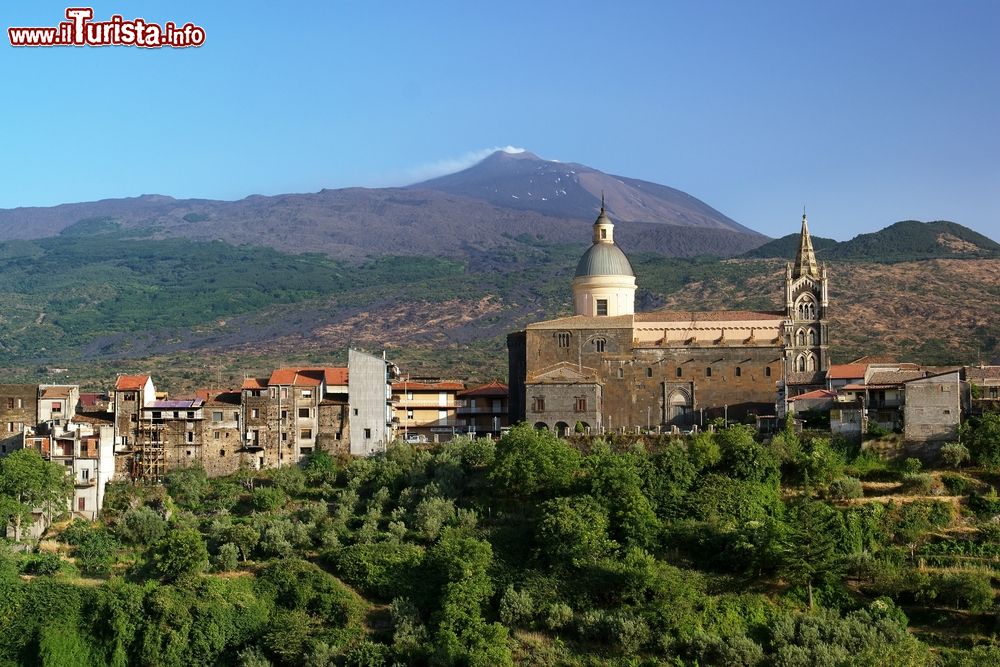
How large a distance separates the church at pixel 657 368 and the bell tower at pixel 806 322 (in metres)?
0.07

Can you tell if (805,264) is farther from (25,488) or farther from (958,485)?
(25,488)

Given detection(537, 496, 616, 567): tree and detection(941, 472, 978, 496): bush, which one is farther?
detection(941, 472, 978, 496): bush

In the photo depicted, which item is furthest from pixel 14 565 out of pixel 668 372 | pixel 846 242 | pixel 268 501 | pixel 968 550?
pixel 846 242

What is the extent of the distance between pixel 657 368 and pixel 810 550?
19.2m

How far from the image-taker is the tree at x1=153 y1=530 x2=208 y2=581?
55.6 m

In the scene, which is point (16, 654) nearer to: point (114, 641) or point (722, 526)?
point (114, 641)

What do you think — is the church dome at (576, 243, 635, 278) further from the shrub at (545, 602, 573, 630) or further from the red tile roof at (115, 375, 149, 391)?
the shrub at (545, 602, 573, 630)


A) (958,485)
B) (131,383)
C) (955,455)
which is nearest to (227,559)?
(131,383)

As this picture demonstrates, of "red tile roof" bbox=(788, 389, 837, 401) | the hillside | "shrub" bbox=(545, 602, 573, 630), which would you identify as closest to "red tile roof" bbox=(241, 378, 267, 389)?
the hillside

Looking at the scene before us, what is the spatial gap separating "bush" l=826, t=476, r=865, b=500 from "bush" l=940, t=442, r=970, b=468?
400 cm

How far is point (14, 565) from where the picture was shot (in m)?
56.6

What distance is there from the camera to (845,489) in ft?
195

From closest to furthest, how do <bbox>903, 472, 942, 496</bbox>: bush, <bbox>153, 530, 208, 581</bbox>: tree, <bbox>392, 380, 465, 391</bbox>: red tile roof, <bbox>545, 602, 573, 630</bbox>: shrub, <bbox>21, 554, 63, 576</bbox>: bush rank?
1. <bbox>545, 602, 573, 630</bbox>: shrub
2. <bbox>153, 530, 208, 581</bbox>: tree
3. <bbox>21, 554, 63, 576</bbox>: bush
4. <bbox>903, 472, 942, 496</bbox>: bush
5. <bbox>392, 380, 465, 391</bbox>: red tile roof

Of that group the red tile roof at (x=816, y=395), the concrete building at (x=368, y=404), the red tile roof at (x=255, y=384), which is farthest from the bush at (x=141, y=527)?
the red tile roof at (x=816, y=395)
